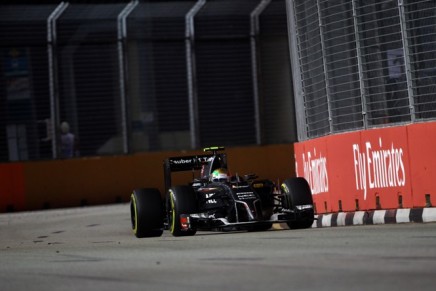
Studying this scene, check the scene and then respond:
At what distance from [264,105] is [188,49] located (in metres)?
2.39

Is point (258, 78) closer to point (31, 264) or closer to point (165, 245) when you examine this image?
point (165, 245)

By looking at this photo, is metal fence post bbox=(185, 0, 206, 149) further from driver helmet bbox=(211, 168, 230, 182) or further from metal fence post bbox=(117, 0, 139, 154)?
driver helmet bbox=(211, 168, 230, 182)

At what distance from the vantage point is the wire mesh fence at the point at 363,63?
56.9ft

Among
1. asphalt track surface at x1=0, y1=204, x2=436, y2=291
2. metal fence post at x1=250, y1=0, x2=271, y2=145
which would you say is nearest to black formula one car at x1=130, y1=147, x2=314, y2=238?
asphalt track surface at x1=0, y1=204, x2=436, y2=291

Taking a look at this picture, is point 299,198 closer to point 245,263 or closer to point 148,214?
point 148,214

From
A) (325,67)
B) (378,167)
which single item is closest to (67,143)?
(325,67)

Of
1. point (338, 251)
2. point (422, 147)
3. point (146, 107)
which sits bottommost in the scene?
point (338, 251)

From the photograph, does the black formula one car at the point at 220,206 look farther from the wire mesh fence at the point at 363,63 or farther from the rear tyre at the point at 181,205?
the wire mesh fence at the point at 363,63

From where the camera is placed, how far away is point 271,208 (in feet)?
57.5

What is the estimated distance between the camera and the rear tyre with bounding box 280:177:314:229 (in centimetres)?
1700

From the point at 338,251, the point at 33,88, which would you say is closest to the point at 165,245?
the point at 338,251

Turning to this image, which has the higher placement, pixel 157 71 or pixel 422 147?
pixel 157 71

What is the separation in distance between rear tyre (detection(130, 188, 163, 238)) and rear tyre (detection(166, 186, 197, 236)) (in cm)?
43

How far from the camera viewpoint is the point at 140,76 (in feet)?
111
